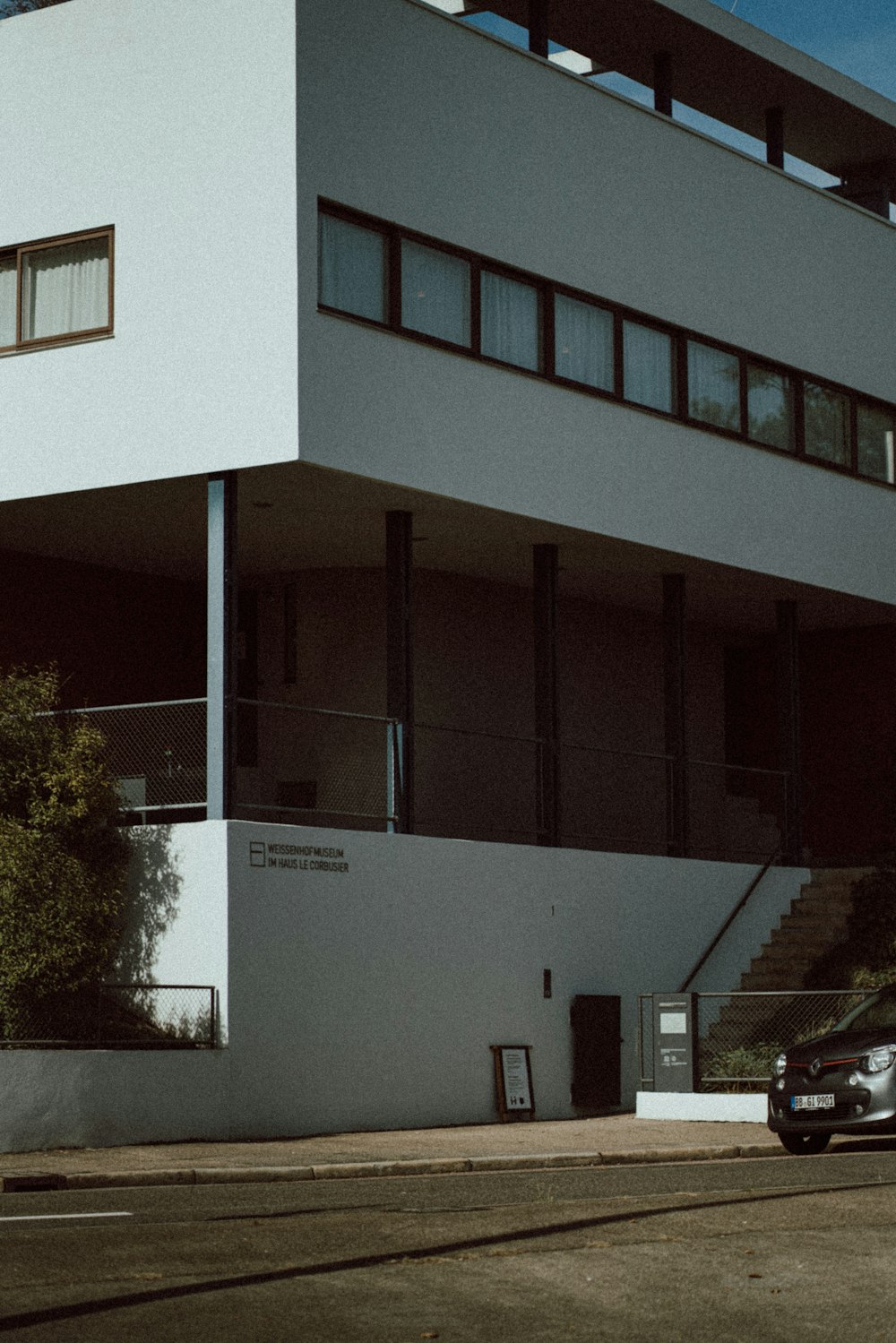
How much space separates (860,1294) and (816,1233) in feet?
6.13

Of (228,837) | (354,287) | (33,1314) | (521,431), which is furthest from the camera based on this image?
(521,431)

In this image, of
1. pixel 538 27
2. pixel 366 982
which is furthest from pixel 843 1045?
pixel 538 27

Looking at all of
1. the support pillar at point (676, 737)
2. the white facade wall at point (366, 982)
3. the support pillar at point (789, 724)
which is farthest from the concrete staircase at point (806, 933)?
the support pillar at point (676, 737)

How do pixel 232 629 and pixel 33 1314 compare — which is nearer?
pixel 33 1314

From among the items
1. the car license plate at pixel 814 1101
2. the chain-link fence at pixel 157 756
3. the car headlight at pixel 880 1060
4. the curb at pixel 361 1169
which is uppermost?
the chain-link fence at pixel 157 756

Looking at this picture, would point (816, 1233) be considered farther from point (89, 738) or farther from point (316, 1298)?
point (89, 738)

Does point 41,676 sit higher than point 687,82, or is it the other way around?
point 687,82

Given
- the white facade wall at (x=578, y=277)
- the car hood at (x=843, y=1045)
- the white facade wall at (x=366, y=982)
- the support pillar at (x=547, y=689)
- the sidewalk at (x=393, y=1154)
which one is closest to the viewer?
the sidewalk at (x=393, y=1154)

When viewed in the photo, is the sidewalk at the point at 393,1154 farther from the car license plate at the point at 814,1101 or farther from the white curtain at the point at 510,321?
the white curtain at the point at 510,321

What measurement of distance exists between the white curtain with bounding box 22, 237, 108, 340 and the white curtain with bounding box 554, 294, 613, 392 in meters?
5.36

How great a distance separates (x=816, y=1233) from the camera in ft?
37.3

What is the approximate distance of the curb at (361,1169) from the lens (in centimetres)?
1553

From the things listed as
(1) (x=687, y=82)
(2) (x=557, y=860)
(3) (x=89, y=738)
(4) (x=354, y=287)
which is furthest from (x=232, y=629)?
(1) (x=687, y=82)

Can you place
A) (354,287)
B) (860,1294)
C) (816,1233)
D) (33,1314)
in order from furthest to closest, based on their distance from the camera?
(354,287)
(816,1233)
(860,1294)
(33,1314)
